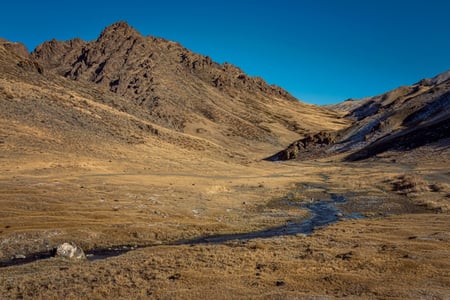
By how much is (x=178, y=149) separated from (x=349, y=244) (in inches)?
2662

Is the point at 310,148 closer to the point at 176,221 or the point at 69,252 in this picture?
the point at 176,221

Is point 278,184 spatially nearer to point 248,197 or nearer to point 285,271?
point 248,197

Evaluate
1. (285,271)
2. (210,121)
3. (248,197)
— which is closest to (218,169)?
(248,197)

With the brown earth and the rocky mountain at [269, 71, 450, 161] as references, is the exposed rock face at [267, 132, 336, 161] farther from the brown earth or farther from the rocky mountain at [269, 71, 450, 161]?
the brown earth

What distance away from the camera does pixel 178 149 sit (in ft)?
295

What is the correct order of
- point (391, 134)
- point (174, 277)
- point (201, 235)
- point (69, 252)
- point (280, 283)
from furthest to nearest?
point (391, 134) → point (201, 235) → point (69, 252) → point (174, 277) → point (280, 283)

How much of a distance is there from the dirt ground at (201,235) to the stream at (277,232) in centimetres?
92

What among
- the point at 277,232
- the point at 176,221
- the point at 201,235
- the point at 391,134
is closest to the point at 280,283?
the point at 201,235

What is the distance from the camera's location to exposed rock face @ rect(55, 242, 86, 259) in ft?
76.2

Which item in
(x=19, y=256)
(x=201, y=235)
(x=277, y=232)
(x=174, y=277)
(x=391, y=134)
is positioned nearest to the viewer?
(x=174, y=277)

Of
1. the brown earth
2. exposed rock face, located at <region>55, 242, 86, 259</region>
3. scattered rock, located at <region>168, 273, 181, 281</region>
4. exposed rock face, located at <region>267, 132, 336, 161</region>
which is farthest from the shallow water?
exposed rock face, located at <region>267, 132, 336, 161</region>

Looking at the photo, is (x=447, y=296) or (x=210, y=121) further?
(x=210, y=121)

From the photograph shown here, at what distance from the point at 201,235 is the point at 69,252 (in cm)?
1102

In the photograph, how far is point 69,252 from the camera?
76.7 ft
